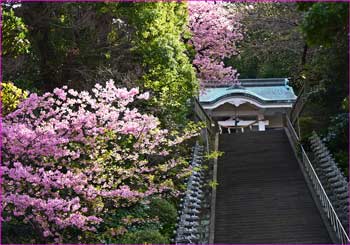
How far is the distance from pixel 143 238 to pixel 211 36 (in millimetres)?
11471

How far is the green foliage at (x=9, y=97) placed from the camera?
7.52 metres

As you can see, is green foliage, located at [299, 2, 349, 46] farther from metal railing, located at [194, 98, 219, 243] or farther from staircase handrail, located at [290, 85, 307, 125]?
staircase handrail, located at [290, 85, 307, 125]

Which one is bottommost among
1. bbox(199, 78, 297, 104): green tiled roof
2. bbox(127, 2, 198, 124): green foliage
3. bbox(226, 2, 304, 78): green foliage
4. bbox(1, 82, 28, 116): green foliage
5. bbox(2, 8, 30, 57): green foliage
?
bbox(1, 82, 28, 116): green foliage

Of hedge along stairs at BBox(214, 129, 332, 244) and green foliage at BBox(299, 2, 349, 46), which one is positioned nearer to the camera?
green foliage at BBox(299, 2, 349, 46)

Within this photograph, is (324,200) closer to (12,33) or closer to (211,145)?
(211,145)

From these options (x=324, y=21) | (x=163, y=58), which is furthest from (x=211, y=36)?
(x=324, y=21)

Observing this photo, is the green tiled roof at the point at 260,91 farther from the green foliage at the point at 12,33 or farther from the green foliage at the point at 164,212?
the green foliage at the point at 12,33

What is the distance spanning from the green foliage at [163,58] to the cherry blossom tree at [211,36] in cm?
559

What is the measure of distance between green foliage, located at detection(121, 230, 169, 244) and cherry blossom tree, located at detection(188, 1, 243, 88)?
10398 mm

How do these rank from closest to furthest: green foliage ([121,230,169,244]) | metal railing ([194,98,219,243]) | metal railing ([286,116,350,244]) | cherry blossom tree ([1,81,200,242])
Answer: cherry blossom tree ([1,81,200,242])
green foliage ([121,230,169,244])
metal railing ([286,116,350,244])
metal railing ([194,98,219,243])

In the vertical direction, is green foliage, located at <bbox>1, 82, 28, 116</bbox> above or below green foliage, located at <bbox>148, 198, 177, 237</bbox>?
above

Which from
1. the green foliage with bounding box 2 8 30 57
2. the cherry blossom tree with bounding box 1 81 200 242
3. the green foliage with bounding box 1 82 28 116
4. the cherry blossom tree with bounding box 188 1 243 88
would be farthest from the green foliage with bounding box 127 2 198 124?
the cherry blossom tree with bounding box 188 1 243 88

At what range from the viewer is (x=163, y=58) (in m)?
10.8

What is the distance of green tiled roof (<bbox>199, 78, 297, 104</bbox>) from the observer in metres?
21.9
